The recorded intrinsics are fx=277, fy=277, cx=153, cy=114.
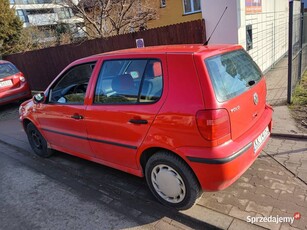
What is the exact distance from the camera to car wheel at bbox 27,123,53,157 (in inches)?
181

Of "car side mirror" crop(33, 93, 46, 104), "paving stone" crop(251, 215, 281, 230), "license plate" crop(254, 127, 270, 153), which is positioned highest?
"car side mirror" crop(33, 93, 46, 104)

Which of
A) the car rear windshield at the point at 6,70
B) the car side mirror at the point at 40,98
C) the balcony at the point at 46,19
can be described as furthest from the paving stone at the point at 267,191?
the balcony at the point at 46,19

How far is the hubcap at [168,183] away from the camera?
2.81m

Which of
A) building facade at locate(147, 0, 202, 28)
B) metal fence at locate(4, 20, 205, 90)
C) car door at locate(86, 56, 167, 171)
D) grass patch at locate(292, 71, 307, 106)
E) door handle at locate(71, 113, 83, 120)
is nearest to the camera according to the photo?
car door at locate(86, 56, 167, 171)

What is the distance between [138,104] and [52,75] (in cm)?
828

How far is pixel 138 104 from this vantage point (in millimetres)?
2855

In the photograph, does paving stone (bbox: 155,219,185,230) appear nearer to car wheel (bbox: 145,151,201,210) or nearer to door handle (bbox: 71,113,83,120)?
car wheel (bbox: 145,151,201,210)

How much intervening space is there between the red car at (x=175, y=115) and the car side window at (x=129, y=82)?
10mm

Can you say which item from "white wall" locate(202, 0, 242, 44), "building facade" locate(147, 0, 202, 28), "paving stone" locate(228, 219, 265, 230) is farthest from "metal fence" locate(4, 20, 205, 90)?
"building facade" locate(147, 0, 202, 28)

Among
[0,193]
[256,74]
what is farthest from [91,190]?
[256,74]

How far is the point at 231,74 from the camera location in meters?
2.76

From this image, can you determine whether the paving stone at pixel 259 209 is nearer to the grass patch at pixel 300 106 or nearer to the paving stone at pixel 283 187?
the paving stone at pixel 283 187

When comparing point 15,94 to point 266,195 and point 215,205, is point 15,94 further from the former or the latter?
point 266,195

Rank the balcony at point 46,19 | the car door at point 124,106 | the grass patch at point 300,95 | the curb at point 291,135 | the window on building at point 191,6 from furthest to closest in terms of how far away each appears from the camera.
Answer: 1. the window on building at point 191,6
2. the balcony at point 46,19
3. the grass patch at point 300,95
4. the curb at point 291,135
5. the car door at point 124,106
